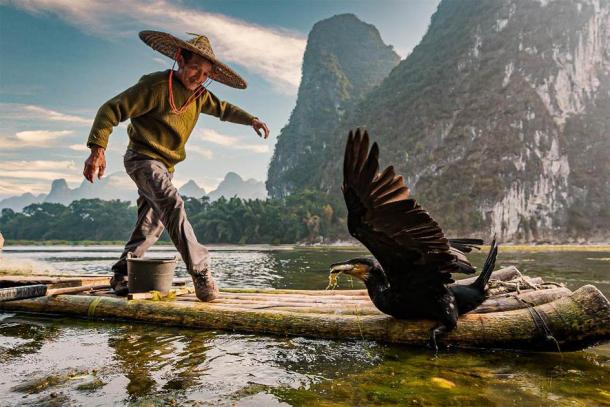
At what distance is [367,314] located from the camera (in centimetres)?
417

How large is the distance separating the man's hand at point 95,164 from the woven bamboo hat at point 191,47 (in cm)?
127

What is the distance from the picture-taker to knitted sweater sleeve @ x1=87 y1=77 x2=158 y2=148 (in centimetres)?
422

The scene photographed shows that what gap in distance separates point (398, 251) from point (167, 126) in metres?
2.94

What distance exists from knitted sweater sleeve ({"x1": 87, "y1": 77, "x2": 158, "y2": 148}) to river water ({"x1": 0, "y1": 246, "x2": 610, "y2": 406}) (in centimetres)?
189

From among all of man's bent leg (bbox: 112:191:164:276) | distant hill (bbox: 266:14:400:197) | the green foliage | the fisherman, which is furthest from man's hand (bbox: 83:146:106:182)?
distant hill (bbox: 266:14:400:197)

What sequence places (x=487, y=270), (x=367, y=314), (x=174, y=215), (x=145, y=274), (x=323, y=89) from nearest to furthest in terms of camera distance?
(x=487, y=270), (x=367, y=314), (x=174, y=215), (x=145, y=274), (x=323, y=89)

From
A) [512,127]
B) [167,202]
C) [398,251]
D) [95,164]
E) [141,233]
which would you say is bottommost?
[398,251]

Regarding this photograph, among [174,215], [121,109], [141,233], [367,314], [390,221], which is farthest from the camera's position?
[141,233]

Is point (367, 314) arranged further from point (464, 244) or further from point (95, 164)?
point (95, 164)

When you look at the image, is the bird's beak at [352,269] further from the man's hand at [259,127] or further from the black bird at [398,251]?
the man's hand at [259,127]

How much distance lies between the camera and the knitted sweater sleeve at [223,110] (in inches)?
207

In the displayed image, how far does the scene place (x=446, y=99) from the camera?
98.1 m

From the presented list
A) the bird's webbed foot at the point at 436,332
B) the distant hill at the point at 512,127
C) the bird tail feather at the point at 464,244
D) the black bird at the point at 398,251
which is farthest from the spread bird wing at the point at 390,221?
the distant hill at the point at 512,127

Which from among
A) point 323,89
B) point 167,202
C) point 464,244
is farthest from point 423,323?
point 323,89
